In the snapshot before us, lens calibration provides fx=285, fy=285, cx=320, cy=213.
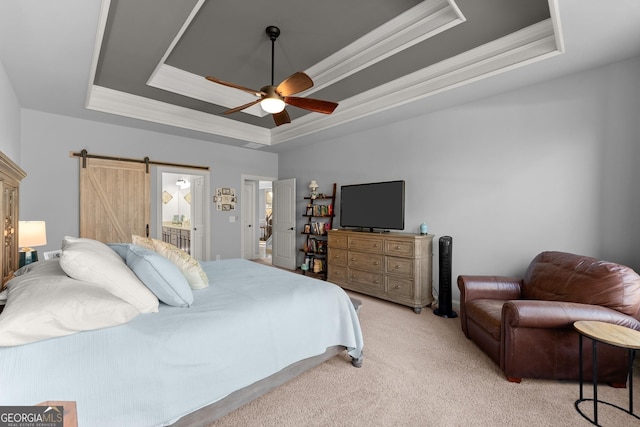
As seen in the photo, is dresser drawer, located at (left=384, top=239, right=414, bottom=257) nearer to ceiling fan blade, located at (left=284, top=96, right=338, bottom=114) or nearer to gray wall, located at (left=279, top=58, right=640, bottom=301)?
gray wall, located at (left=279, top=58, right=640, bottom=301)

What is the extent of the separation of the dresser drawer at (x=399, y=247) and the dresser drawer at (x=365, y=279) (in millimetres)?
400

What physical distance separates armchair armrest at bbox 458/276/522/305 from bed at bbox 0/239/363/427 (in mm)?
1561

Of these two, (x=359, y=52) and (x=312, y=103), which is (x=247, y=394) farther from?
(x=359, y=52)

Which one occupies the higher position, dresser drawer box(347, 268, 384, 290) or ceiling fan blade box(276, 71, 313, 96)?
ceiling fan blade box(276, 71, 313, 96)

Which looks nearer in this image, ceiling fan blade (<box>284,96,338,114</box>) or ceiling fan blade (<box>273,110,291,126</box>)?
ceiling fan blade (<box>284,96,338,114</box>)

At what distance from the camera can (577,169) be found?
2854 millimetres

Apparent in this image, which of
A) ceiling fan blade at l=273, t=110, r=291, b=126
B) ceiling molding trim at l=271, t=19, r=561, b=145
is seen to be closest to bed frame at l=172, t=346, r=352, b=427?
ceiling fan blade at l=273, t=110, r=291, b=126

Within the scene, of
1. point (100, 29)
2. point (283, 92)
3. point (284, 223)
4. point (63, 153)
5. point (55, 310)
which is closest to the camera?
point (55, 310)

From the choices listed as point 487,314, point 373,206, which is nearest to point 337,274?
point 373,206

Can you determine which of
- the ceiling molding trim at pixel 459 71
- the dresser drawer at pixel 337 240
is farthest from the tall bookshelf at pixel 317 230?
the ceiling molding trim at pixel 459 71

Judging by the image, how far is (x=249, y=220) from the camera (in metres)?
7.12

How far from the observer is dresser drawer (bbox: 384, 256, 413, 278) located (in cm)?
365

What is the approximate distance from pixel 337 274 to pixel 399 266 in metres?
1.15

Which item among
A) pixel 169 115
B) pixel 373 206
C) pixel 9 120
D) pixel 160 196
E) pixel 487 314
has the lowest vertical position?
pixel 487 314
